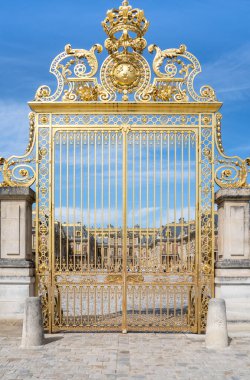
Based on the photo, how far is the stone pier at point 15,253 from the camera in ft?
33.9

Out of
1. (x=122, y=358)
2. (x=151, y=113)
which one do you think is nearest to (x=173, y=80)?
(x=151, y=113)

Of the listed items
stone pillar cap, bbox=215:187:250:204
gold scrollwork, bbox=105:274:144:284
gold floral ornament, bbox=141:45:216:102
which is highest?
gold floral ornament, bbox=141:45:216:102

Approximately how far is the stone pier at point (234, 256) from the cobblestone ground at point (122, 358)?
546mm

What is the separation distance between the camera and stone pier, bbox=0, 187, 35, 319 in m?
10.3

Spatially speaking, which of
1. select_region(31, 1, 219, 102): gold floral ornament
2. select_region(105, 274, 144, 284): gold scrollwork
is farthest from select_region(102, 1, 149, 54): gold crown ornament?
select_region(105, 274, 144, 284): gold scrollwork

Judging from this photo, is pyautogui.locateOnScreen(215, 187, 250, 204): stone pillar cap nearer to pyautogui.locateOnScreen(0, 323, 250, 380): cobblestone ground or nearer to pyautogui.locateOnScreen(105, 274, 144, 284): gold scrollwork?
pyautogui.locateOnScreen(105, 274, 144, 284): gold scrollwork

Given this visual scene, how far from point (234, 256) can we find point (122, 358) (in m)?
3.42

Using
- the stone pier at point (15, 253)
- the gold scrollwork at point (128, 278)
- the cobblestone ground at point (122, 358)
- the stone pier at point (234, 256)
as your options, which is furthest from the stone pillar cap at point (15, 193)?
the stone pier at point (234, 256)

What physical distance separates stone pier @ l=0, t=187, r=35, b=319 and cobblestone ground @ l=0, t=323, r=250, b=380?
0.55 m

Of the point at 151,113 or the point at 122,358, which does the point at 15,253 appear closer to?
the point at 122,358

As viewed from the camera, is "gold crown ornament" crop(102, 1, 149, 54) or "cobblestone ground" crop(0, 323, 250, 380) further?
"gold crown ornament" crop(102, 1, 149, 54)

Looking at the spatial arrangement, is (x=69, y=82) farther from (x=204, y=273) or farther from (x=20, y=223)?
(x=204, y=273)

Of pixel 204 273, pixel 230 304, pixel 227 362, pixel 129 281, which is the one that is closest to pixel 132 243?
pixel 129 281

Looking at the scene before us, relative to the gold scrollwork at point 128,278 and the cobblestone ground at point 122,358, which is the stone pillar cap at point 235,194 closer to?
the gold scrollwork at point 128,278
